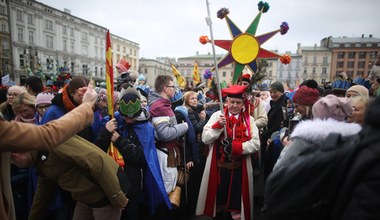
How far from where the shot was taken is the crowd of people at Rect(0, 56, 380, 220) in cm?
142

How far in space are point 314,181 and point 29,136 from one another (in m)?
1.71

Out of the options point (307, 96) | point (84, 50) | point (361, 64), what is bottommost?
point (307, 96)

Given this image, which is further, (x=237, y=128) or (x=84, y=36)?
(x=84, y=36)

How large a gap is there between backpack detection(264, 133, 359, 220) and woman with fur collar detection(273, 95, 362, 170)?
0.19m

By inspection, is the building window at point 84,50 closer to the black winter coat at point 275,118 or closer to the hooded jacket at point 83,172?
the black winter coat at point 275,118

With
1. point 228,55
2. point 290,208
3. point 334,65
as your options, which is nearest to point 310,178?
point 290,208

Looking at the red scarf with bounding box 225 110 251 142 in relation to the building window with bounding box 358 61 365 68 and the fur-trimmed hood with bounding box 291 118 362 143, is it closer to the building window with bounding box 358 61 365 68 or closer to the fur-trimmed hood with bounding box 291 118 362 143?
the fur-trimmed hood with bounding box 291 118 362 143

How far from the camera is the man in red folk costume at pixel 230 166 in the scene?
→ 9.87ft

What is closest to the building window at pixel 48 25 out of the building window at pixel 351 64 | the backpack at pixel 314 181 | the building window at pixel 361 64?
the backpack at pixel 314 181

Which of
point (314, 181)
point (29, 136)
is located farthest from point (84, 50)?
point (314, 181)

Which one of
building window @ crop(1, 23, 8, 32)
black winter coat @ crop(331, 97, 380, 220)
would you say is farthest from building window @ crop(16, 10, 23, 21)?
black winter coat @ crop(331, 97, 380, 220)

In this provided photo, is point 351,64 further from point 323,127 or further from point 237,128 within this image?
point 323,127

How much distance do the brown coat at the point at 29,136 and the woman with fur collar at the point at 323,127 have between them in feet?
4.95

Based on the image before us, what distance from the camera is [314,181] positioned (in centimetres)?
110
